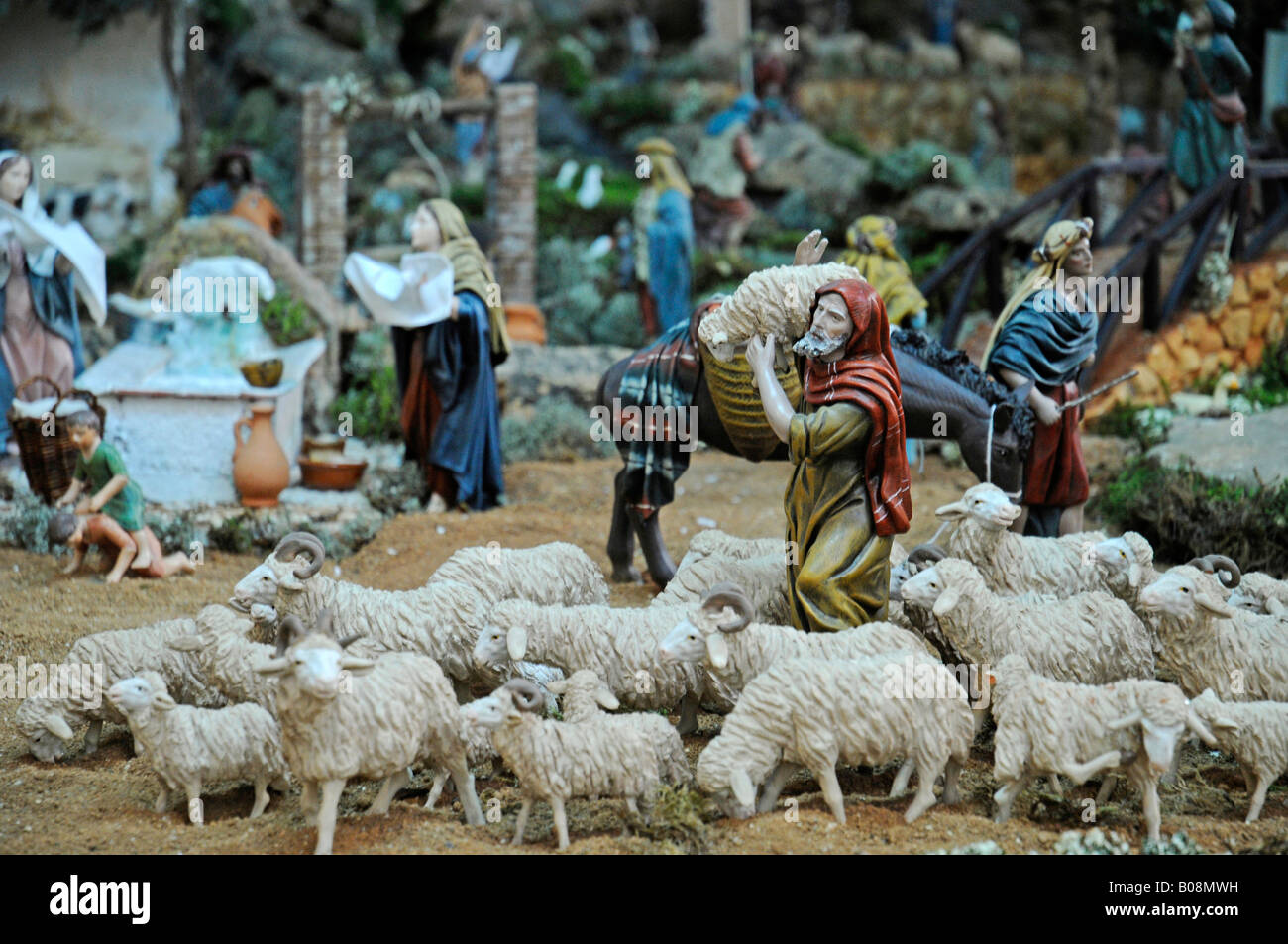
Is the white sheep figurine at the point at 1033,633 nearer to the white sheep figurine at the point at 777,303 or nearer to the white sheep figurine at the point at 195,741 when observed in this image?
the white sheep figurine at the point at 777,303

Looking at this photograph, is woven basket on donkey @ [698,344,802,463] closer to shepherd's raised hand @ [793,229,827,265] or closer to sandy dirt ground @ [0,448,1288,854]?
shepherd's raised hand @ [793,229,827,265]

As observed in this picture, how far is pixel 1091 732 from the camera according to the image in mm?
5566

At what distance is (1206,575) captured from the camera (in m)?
6.23

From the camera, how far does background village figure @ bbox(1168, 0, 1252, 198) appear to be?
1325 cm

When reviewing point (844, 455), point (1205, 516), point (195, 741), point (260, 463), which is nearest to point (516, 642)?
point (195, 741)

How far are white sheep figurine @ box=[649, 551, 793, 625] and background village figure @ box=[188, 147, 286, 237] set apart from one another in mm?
8552

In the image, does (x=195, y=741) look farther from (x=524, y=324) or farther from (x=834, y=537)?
(x=524, y=324)

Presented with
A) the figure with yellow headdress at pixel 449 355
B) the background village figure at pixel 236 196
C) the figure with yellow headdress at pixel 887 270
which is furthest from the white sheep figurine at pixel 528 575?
the background village figure at pixel 236 196

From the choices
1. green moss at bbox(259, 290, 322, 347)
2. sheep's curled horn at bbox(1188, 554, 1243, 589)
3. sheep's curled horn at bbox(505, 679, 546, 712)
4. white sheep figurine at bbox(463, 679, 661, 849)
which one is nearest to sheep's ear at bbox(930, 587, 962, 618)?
sheep's curled horn at bbox(1188, 554, 1243, 589)

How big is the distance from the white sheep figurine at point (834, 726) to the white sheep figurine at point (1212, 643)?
43.7 inches

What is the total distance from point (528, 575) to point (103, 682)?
6.62ft

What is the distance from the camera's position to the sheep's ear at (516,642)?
6.21 meters

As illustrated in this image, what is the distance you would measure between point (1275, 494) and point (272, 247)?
8.58 metres
